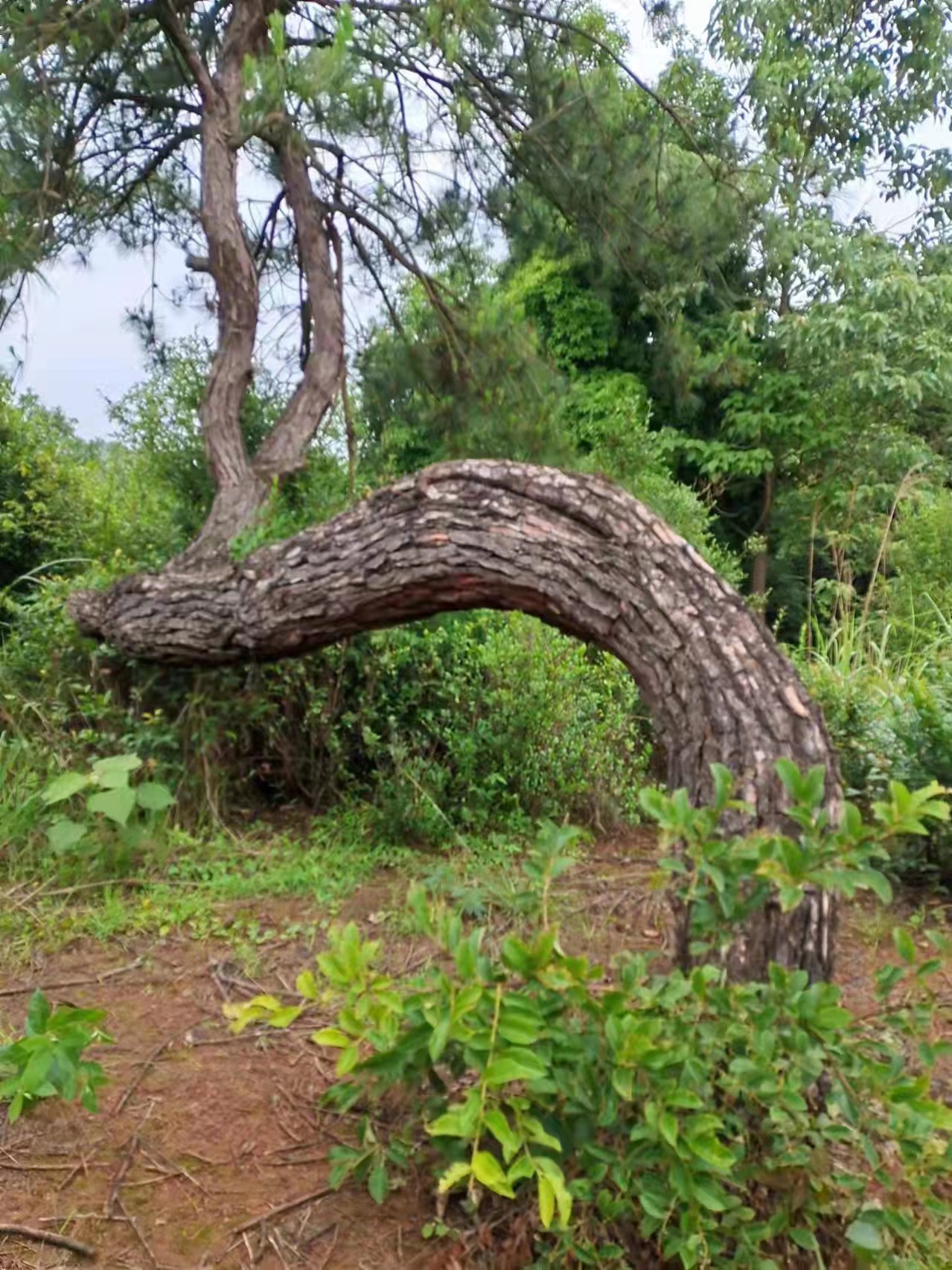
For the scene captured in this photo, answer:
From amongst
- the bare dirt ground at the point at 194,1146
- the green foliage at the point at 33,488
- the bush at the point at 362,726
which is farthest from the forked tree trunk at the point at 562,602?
the green foliage at the point at 33,488

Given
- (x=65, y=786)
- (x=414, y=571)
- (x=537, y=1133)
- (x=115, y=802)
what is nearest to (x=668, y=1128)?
(x=537, y=1133)

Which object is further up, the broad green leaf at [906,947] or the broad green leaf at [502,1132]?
the broad green leaf at [906,947]

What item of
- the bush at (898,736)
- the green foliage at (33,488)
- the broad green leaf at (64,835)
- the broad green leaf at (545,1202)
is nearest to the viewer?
the broad green leaf at (545,1202)

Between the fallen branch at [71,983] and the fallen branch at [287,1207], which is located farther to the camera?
the fallen branch at [71,983]

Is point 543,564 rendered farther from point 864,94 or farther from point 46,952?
point 864,94

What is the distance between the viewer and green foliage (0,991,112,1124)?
71.5 inches

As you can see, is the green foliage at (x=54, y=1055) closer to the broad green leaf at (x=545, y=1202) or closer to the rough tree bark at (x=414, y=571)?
the broad green leaf at (x=545, y=1202)

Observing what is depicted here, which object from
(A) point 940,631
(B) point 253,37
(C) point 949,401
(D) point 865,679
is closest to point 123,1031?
(D) point 865,679

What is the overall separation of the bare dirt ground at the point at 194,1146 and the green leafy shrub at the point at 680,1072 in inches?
Result: 7.8

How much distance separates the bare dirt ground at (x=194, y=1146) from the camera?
73.0 inches

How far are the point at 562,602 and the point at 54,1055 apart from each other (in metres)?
1.45

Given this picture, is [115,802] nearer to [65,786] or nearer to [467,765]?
[65,786]

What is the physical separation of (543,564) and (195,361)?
3.80 metres

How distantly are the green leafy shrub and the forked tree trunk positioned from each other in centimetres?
37
